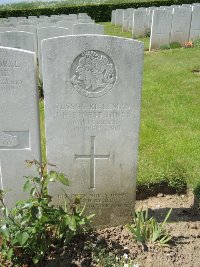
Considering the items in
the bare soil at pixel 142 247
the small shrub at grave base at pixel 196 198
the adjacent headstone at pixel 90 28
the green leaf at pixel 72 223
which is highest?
the adjacent headstone at pixel 90 28

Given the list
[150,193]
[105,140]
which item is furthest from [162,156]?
[105,140]

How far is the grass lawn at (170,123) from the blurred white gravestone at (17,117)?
4.62 ft

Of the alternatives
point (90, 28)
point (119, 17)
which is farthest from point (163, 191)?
point (119, 17)

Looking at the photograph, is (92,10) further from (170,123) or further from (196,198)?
(196,198)

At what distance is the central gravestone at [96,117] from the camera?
274 cm

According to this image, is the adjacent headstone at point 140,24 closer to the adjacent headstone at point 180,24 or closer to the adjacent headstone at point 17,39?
the adjacent headstone at point 180,24

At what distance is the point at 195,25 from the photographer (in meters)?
11.6

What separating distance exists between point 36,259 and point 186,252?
4.15 ft

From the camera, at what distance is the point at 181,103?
639cm

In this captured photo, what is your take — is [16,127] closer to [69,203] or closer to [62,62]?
[62,62]

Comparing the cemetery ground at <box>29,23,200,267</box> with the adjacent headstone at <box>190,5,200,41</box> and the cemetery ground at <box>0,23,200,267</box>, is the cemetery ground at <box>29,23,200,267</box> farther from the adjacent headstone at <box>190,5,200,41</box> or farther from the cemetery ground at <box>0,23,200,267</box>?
the adjacent headstone at <box>190,5,200,41</box>

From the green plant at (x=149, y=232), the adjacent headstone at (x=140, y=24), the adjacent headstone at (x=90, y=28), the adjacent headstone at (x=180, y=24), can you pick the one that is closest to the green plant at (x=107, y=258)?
the green plant at (x=149, y=232)

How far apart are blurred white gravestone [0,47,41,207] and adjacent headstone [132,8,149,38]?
12.2 m

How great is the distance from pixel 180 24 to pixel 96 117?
9.61 meters
